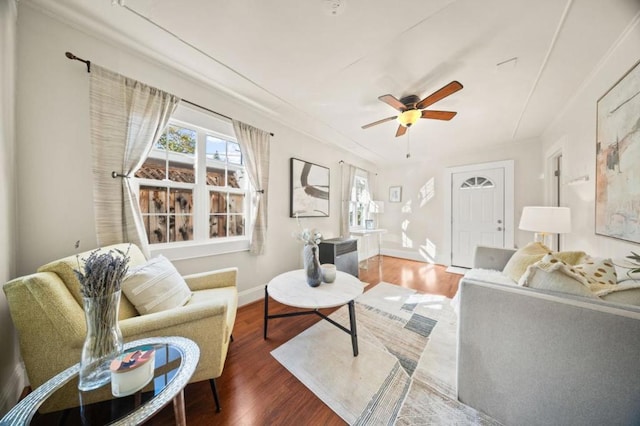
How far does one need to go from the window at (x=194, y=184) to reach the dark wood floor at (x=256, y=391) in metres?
1.09

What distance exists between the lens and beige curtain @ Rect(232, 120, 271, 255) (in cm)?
233

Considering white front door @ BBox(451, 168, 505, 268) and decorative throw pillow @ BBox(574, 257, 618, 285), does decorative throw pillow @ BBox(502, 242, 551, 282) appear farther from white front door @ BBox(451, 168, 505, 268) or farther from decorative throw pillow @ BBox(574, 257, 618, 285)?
white front door @ BBox(451, 168, 505, 268)

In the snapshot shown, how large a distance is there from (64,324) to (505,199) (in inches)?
211

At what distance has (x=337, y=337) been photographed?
1.74 meters

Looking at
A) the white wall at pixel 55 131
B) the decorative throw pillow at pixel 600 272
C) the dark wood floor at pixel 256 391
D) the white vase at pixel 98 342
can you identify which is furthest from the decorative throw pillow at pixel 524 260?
the white wall at pixel 55 131

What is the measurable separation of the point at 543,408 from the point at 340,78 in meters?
2.56

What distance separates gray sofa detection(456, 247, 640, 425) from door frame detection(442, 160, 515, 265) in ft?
11.1

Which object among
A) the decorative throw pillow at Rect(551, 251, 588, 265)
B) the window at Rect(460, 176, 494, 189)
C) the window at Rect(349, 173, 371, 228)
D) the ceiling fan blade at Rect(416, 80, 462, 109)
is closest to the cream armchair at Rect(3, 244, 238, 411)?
the ceiling fan blade at Rect(416, 80, 462, 109)

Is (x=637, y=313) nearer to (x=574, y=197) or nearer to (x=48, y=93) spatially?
(x=574, y=197)

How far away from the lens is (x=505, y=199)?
3588 mm

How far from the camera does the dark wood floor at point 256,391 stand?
1.09m

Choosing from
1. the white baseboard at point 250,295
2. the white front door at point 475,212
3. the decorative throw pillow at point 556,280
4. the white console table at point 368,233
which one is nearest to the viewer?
the decorative throw pillow at point 556,280

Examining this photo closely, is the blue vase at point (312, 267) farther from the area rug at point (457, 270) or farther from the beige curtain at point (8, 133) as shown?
the area rug at point (457, 270)

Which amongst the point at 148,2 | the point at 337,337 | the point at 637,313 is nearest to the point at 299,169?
the point at 148,2
